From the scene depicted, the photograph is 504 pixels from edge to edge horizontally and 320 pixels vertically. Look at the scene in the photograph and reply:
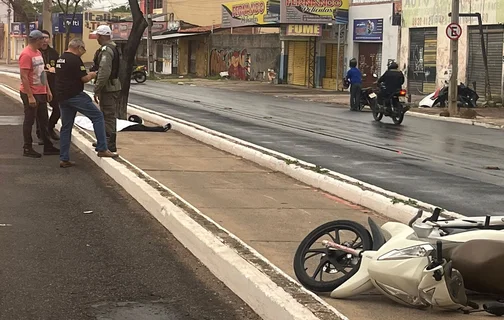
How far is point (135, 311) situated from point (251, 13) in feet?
145

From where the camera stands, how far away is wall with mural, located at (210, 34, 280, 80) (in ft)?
171

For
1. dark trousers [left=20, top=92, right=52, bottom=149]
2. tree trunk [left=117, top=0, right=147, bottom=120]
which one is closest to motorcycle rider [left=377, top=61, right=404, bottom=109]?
tree trunk [left=117, top=0, right=147, bottom=120]

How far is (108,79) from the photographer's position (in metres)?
11.9

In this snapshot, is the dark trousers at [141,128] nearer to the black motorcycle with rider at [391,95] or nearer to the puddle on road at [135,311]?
the black motorcycle with rider at [391,95]

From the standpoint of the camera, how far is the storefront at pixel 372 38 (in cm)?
3869

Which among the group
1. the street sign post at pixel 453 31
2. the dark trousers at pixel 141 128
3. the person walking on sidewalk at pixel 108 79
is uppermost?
the street sign post at pixel 453 31

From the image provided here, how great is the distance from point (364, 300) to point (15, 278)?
2.46 m

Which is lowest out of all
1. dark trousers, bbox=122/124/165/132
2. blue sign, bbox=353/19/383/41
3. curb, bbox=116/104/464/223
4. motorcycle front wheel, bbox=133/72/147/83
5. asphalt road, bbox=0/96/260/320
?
asphalt road, bbox=0/96/260/320

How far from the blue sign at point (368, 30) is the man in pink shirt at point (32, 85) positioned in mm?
29123

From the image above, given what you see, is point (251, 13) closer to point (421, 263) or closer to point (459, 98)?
point (459, 98)

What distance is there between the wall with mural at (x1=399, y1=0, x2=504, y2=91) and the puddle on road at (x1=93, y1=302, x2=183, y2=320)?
28.4 metres

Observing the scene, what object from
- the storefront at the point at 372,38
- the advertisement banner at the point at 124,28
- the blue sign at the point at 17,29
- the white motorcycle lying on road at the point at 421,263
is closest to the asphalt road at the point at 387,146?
the white motorcycle lying on road at the point at 421,263

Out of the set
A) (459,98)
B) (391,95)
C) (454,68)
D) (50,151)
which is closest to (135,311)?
(50,151)

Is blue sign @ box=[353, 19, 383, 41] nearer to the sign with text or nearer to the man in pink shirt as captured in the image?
the sign with text
